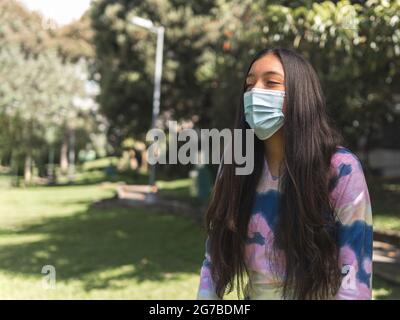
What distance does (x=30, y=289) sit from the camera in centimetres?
612

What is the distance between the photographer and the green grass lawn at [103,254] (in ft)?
19.8

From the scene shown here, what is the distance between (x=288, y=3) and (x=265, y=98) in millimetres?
5338

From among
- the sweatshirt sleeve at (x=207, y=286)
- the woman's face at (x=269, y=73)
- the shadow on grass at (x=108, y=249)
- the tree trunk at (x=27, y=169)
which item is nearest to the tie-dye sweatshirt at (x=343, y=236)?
the sweatshirt sleeve at (x=207, y=286)

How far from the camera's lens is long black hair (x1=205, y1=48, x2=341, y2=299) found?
1667 millimetres

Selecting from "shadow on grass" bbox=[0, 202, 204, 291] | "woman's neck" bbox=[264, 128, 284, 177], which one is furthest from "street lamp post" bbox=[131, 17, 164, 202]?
"woman's neck" bbox=[264, 128, 284, 177]

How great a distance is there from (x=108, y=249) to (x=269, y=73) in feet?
24.0

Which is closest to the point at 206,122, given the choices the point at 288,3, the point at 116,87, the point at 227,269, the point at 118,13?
the point at 116,87

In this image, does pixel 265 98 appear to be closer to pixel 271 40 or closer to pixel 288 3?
pixel 271 40

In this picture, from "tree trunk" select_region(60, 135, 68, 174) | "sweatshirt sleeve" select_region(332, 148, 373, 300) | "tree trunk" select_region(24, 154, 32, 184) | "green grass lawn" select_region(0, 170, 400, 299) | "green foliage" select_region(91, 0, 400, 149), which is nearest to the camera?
"sweatshirt sleeve" select_region(332, 148, 373, 300)

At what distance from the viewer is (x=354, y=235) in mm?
1609

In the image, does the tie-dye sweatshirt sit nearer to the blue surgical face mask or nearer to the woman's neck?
the woman's neck

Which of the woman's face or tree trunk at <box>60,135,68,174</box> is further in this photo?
tree trunk at <box>60,135,68,174</box>

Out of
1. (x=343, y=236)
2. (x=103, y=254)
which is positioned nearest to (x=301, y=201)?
(x=343, y=236)

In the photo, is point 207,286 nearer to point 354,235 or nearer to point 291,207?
point 291,207
